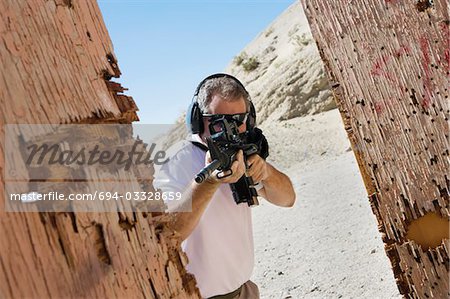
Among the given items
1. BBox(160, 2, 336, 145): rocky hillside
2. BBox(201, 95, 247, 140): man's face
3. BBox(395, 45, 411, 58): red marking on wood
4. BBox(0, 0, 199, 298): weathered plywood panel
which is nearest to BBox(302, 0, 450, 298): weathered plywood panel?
BBox(395, 45, 411, 58): red marking on wood

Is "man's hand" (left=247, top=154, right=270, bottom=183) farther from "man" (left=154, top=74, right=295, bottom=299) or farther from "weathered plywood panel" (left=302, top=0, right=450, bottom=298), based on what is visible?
"weathered plywood panel" (left=302, top=0, right=450, bottom=298)

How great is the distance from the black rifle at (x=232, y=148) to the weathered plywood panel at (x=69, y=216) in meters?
0.74

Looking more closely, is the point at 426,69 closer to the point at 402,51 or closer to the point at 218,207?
the point at 402,51

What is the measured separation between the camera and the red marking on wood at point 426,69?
3.39 feet

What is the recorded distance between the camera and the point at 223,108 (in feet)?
6.82

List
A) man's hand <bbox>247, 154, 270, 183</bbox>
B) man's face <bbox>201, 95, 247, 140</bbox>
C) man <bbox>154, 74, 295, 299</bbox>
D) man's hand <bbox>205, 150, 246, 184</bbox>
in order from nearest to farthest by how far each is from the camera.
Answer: man's hand <bbox>205, 150, 246, 184</bbox>, man's hand <bbox>247, 154, 270, 183</bbox>, man <bbox>154, 74, 295, 299</bbox>, man's face <bbox>201, 95, 247, 140</bbox>

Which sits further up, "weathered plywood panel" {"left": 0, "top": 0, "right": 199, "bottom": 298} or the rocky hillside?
the rocky hillside

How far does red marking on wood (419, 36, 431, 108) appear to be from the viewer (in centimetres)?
103

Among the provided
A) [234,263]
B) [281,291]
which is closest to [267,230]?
[281,291]

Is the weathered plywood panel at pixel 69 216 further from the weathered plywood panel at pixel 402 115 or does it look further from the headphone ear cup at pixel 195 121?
A: the headphone ear cup at pixel 195 121

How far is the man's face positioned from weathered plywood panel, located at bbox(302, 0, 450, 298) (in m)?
0.98

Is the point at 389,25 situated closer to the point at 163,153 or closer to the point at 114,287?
the point at 114,287

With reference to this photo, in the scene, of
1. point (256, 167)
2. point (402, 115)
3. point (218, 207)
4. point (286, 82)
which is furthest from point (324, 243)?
point (286, 82)

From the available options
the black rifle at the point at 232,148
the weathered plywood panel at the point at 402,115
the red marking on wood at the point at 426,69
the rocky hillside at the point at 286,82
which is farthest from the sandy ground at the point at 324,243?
the rocky hillside at the point at 286,82
